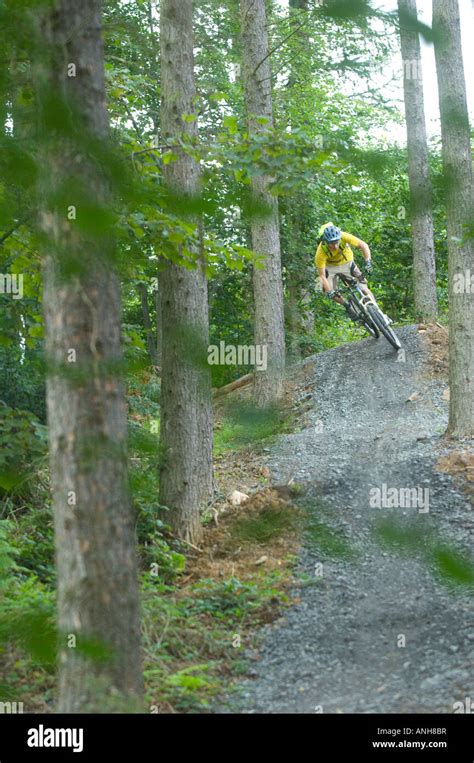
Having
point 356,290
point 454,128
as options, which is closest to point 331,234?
point 356,290

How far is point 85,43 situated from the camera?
3.51 metres

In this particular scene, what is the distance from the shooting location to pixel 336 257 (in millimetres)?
12789

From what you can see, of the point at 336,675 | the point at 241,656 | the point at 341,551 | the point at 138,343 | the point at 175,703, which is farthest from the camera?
the point at 138,343

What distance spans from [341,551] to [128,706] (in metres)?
2.48

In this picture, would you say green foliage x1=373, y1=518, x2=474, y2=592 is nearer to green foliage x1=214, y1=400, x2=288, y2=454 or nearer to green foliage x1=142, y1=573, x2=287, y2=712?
green foliage x1=214, y1=400, x2=288, y2=454

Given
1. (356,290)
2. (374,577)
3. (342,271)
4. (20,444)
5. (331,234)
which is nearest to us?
(374,577)

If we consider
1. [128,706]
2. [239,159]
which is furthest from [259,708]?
[239,159]

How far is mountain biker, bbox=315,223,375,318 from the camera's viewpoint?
11719 mm

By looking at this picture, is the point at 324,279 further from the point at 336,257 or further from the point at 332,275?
the point at 332,275

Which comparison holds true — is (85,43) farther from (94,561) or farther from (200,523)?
(200,523)

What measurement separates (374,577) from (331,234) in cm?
630

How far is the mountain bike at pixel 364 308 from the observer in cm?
1328

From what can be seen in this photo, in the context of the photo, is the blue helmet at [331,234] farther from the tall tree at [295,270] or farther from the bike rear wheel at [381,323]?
the tall tree at [295,270]

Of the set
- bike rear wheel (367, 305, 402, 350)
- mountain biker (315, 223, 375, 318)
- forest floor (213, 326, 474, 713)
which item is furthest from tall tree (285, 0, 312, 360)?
forest floor (213, 326, 474, 713)
